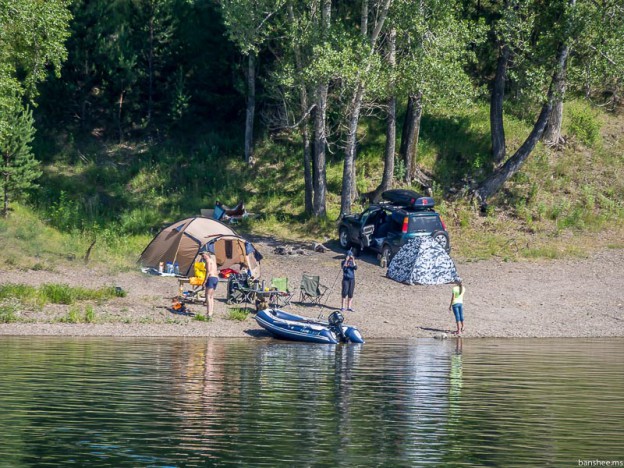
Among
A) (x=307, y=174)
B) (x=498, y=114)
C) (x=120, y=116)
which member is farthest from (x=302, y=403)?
(x=120, y=116)

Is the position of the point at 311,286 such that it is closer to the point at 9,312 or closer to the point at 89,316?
the point at 89,316

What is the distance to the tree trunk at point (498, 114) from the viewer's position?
135ft

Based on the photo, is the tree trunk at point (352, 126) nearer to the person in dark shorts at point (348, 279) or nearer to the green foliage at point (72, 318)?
the person in dark shorts at point (348, 279)

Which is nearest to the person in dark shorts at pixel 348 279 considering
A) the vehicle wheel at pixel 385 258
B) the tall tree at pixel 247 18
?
the vehicle wheel at pixel 385 258

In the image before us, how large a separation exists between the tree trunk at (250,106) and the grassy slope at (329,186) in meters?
0.60

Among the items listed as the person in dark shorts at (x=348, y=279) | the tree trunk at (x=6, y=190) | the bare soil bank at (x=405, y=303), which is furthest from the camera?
the tree trunk at (x=6, y=190)

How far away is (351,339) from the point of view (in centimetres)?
2603

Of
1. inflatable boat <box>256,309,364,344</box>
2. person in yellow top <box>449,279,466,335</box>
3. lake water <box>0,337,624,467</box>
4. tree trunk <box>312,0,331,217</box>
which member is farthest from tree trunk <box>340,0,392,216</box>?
lake water <box>0,337,624,467</box>

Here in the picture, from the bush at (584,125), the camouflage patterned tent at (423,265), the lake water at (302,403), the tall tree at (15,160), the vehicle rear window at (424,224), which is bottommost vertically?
the lake water at (302,403)

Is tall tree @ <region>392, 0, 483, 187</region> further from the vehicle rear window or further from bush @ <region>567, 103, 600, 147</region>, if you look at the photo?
bush @ <region>567, 103, 600, 147</region>

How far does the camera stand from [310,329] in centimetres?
2584

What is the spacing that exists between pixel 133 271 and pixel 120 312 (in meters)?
4.17

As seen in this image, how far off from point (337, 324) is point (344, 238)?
10.6 metres

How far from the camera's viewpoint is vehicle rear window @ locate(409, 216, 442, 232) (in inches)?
1302
